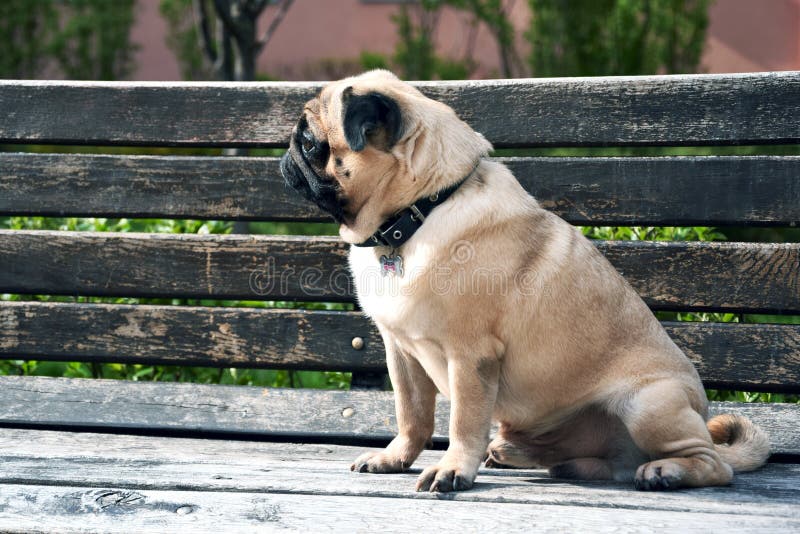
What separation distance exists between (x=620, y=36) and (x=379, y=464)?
657cm

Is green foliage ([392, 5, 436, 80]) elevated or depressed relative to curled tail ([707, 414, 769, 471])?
depressed

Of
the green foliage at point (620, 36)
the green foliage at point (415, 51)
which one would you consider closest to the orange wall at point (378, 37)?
the green foliage at point (415, 51)

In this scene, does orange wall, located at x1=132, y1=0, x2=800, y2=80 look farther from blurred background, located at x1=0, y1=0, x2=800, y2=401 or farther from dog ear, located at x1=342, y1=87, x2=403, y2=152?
dog ear, located at x1=342, y1=87, x2=403, y2=152

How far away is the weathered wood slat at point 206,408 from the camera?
115 inches

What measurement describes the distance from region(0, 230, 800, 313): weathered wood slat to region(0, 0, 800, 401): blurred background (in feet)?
1.61

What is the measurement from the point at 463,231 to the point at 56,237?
1.65 meters

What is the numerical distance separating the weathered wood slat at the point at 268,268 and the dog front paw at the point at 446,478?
996mm

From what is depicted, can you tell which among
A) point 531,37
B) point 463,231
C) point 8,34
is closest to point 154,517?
point 463,231

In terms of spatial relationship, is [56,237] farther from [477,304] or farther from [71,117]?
[477,304]

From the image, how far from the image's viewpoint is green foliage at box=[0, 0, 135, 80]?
10.7 metres

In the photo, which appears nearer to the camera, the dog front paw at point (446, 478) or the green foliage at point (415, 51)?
the dog front paw at point (446, 478)

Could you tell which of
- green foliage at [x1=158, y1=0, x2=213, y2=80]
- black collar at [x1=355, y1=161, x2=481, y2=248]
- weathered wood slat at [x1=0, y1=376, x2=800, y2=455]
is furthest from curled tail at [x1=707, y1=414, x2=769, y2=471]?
green foliage at [x1=158, y1=0, x2=213, y2=80]

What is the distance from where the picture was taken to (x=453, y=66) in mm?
10633

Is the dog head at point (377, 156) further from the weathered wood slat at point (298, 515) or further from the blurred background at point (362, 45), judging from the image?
the blurred background at point (362, 45)
